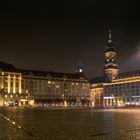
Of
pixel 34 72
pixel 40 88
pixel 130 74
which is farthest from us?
pixel 130 74

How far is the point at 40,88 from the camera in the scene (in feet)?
575

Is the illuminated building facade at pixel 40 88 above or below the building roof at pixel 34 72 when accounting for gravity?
below

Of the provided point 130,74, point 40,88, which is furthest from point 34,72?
point 130,74

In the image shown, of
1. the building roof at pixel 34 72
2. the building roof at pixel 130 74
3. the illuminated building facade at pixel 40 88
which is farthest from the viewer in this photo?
the building roof at pixel 130 74

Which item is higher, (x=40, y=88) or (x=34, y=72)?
(x=34, y=72)

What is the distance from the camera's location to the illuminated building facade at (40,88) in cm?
15562

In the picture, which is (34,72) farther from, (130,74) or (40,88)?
(130,74)

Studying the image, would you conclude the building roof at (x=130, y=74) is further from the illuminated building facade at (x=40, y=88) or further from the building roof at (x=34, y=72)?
the building roof at (x=34, y=72)

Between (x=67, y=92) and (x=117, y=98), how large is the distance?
33.0 metres

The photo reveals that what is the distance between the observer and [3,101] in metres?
150

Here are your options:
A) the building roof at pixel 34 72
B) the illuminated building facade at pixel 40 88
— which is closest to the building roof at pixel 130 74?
the illuminated building facade at pixel 40 88

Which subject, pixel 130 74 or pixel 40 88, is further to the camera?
pixel 130 74

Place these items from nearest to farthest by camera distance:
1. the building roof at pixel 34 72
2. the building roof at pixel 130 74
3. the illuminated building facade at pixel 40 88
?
1. the illuminated building facade at pixel 40 88
2. the building roof at pixel 34 72
3. the building roof at pixel 130 74

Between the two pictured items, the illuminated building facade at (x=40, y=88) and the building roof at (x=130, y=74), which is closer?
the illuminated building facade at (x=40, y=88)
